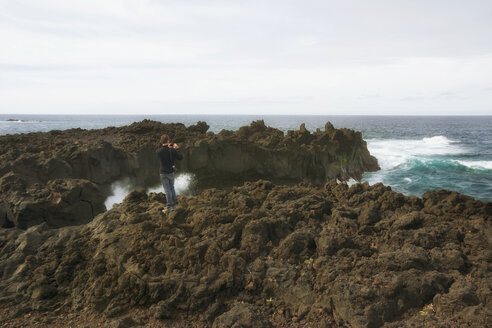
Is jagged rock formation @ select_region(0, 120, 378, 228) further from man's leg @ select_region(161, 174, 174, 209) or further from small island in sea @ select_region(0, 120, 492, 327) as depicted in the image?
man's leg @ select_region(161, 174, 174, 209)

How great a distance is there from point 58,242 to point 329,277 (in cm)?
502

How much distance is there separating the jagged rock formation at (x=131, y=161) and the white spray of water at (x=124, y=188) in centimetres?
34

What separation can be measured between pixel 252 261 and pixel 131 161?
40.0 ft

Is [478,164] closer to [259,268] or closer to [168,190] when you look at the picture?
[168,190]

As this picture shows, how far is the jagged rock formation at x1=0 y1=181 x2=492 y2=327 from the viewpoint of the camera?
159 inches

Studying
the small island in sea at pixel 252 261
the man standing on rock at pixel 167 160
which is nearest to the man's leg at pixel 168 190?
the man standing on rock at pixel 167 160

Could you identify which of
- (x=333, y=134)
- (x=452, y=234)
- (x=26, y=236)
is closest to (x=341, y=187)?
(x=452, y=234)

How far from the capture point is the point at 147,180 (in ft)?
52.9

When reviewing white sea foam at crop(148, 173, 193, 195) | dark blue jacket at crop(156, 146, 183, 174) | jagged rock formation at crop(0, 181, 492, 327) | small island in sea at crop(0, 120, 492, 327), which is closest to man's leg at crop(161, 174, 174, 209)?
dark blue jacket at crop(156, 146, 183, 174)

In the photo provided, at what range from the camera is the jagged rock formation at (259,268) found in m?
4.04

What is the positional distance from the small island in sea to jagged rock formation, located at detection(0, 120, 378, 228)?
119mm

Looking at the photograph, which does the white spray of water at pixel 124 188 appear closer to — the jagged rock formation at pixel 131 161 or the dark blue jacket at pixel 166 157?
the jagged rock formation at pixel 131 161

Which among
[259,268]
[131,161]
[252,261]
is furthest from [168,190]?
[131,161]

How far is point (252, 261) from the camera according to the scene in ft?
16.5
